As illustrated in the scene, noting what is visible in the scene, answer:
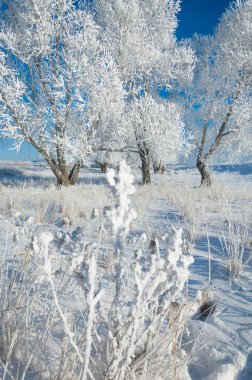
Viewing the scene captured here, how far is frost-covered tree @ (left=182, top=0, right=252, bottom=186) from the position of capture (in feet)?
34.2

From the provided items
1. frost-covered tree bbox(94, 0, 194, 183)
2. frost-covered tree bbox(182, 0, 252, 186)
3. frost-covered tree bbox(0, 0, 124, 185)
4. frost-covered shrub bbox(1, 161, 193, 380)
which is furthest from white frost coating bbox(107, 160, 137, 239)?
frost-covered tree bbox(182, 0, 252, 186)

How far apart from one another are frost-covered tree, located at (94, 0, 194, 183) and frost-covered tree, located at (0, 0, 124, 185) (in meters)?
1.34

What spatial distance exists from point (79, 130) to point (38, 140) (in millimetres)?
1212

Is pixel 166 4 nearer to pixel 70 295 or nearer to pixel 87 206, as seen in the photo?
pixel 87 206

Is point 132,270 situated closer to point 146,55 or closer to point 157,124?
point 157,124

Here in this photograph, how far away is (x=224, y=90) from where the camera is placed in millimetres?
10922

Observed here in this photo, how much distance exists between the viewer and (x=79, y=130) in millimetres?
9336

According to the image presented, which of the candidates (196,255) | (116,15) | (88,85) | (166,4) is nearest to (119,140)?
(88,85)

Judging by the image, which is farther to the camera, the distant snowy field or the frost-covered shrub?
the distant snowy field

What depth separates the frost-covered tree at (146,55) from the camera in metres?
10.4

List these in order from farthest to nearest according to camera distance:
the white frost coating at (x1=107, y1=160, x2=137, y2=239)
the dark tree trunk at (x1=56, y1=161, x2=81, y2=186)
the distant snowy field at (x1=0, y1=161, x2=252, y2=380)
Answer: the dark tree trunk at (x1=56, y1=161, x2=81, y2=186) → the distant snowy field at (x1=0, y1=161, x2=252, y2=380) → the white frost coating at (x1=107, y1=160, x2=137, y2=239)

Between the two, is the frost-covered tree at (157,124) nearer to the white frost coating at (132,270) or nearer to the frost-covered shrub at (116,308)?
the frost-covered shrub at (116,308)

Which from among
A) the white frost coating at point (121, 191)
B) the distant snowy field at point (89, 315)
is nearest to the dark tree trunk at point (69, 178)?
the distant snowy field at point (89, 315)

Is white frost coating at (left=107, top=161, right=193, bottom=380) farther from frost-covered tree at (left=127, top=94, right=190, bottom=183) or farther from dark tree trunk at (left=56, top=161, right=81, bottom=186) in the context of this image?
frost-covered tree at (left=127, top=94, right=190, bottom=183)
